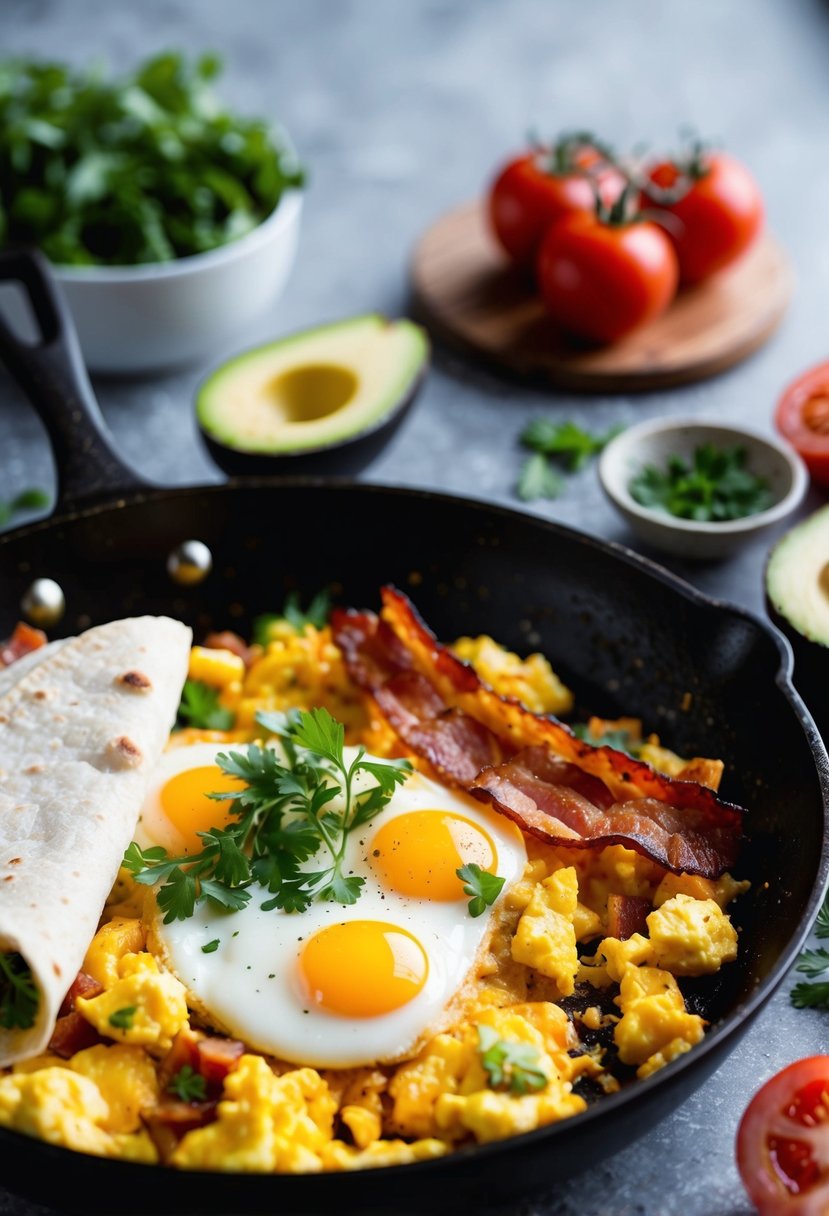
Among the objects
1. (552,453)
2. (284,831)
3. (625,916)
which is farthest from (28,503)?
(625,916)

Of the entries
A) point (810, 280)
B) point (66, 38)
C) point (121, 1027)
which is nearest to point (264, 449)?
point (121, 1027)

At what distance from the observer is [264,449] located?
4434mm

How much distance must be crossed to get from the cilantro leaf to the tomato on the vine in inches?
29.6

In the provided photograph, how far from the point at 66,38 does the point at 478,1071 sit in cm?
731

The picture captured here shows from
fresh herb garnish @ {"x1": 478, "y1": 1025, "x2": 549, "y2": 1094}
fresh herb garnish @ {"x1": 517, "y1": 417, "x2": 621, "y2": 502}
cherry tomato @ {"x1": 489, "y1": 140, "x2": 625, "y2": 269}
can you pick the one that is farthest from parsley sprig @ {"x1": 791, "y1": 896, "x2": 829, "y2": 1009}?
cherry tomato @ {"x1": 489, "y1": 140, "x2": 625, "y2": 269}

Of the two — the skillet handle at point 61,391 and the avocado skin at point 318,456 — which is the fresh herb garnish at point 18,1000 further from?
the avocado skin at point 318,456

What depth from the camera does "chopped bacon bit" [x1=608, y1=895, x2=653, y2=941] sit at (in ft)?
10.1

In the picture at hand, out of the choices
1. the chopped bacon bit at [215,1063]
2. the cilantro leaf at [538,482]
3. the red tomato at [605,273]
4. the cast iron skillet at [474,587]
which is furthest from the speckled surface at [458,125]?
the chopped bacon bit at [215,1063]

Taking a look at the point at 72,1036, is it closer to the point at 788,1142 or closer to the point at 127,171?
the point at 788,1142

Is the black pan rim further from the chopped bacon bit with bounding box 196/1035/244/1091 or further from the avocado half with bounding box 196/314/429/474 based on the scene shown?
the chopped bacon bit with bounding box 196/1035/244/1091

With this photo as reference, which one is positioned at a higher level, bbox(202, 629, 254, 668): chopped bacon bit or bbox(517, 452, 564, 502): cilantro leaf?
bbox(517, 452, 564, 502): cilantro leaf

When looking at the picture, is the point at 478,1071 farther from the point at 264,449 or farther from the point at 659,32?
the point at 659,32

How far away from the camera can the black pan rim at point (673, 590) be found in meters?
2.28

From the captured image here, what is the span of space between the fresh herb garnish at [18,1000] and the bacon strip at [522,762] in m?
1.12
